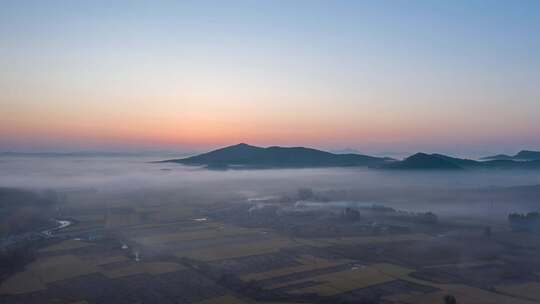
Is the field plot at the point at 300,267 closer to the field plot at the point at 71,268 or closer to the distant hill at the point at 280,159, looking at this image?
the field plot at the point at 71,268

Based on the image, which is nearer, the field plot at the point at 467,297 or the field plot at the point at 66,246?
the field plot at the point at 467,297

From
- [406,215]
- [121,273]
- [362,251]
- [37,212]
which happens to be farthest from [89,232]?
[406,215]

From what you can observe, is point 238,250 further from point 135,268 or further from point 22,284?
point 22,284

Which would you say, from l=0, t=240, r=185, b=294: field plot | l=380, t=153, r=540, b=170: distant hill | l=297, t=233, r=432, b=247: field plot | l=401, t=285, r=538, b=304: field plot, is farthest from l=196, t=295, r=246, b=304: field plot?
l=380, t=153, r=540, b=170: distant hill

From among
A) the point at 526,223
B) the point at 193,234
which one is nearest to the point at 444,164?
the point at 526,223

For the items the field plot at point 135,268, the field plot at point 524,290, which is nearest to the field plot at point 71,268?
the field plot at point 135,268

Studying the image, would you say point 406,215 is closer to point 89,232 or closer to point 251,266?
point 251,266
